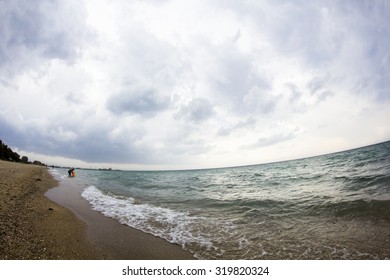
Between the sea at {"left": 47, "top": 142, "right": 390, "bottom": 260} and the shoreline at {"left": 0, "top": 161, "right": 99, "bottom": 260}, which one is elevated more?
the shoreline at {"left": 0, "top": 161, "right": 99, "bottom": 260}

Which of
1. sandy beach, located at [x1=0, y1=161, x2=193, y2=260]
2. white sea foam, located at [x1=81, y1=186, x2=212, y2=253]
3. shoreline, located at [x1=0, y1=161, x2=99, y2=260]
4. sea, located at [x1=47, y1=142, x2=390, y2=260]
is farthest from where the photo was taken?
white sea foam, located at [x1=81, y1=186, x2=212, y2=253]

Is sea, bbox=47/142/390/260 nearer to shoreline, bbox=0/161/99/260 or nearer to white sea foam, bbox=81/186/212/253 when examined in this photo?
white sea foam, bbox=81/186/212/253

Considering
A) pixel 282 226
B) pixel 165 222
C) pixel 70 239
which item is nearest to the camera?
pixel 70 239

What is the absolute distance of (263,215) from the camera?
11039mm

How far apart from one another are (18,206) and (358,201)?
1923cm

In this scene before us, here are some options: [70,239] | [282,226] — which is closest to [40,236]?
[70,239]

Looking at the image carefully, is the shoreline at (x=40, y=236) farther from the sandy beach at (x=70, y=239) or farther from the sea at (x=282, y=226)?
the sea at (x=282, y=226)

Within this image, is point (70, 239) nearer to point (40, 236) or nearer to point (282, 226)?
point (40, 236)

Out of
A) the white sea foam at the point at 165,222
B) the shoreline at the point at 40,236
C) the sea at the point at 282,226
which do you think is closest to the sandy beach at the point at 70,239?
the shoreline at the point at 40,236

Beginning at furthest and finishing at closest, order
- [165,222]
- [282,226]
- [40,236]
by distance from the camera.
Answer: [165,222] → [282,226] → [40,236]

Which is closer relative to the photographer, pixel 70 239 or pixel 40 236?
pixel 40 236

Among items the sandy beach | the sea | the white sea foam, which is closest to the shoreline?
the sandy beach

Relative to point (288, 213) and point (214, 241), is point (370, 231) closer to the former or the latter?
point (288, 213)
